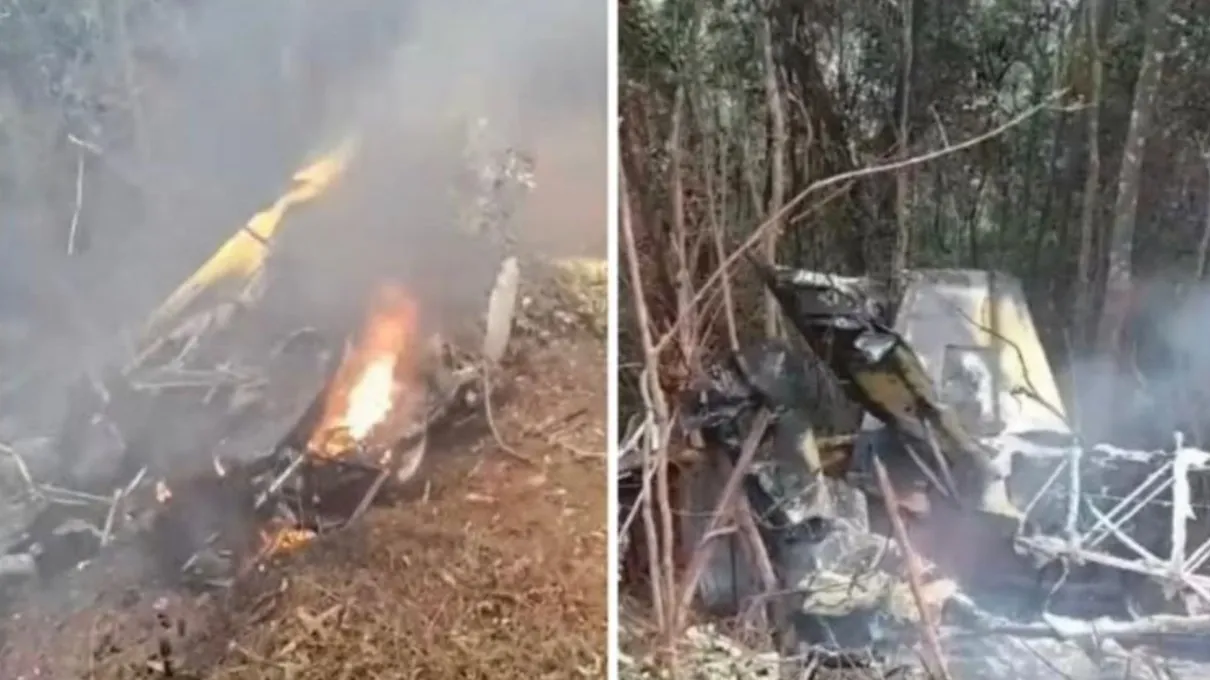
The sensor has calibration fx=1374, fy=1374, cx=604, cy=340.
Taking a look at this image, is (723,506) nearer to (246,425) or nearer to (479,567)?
(479,567)

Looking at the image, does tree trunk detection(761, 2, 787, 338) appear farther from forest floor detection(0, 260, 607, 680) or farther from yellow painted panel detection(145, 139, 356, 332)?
yellow painted panel detection(145, 139, 356, 332)

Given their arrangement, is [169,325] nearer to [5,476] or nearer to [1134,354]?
[5,476]

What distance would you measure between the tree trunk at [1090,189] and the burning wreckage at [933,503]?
Result: 2.8 inches

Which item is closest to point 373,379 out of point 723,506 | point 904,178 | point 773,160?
point 723,506

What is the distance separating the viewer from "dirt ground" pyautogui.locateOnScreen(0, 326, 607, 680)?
1.82m

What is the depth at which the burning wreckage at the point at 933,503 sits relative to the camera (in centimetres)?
179

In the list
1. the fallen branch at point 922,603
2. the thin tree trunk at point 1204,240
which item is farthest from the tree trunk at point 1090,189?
the fallen branch at point 922,603

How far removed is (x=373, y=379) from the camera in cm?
182

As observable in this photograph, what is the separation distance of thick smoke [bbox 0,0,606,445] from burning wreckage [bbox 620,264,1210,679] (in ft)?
1.16

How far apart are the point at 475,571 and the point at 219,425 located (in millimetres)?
388

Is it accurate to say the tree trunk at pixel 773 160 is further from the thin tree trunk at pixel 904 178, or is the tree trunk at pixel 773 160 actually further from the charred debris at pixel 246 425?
the charred debris at pixel 246 425

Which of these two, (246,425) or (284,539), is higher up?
(246,425)

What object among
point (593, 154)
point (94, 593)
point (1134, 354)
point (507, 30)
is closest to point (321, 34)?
point (507, 30)

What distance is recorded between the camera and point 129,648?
1805 mm
